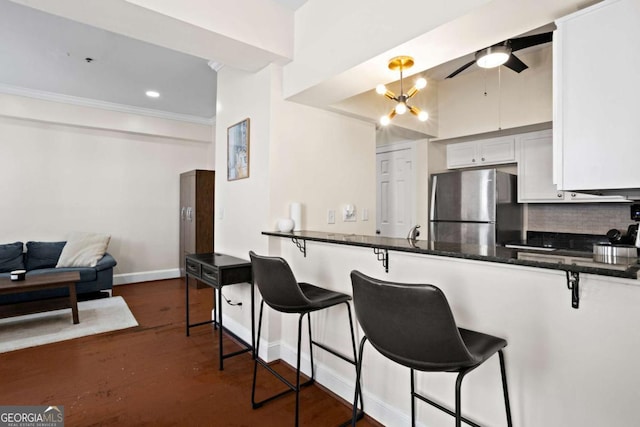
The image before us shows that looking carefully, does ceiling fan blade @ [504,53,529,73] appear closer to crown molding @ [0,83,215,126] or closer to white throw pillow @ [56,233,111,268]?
crown molding @ [0,83,215,126]

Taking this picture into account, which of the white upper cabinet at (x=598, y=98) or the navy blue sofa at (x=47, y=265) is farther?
the navy blue sofa at (x=47, y=265)

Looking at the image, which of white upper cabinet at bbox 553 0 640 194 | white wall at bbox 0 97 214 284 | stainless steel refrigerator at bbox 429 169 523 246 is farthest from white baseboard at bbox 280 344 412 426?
white wall at bbox 0 97 214 284

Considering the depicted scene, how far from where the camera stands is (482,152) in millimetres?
3932

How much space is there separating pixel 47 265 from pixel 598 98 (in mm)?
5923

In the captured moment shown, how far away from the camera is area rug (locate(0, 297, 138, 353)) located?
3076mm

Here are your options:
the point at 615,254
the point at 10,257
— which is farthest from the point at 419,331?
the point at 10,257

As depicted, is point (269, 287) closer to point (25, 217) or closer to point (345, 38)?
point (345, 38)

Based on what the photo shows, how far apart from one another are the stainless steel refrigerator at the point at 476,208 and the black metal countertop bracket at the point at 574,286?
236 centimetres

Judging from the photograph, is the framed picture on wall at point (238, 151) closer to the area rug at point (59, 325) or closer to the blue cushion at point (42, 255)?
the area rug at point (59, 325)

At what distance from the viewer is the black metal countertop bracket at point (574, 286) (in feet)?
3.90

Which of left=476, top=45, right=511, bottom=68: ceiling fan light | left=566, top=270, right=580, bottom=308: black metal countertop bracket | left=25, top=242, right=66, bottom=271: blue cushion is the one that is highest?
left=476, top=45, right=511, bottom=68: ceiling fan light

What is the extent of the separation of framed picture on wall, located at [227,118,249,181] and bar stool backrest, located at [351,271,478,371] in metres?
1.99

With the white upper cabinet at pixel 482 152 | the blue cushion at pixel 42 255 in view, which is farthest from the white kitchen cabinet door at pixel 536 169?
the blue cushion at pixel 42 255

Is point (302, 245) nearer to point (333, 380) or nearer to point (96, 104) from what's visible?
point (333, 380)
